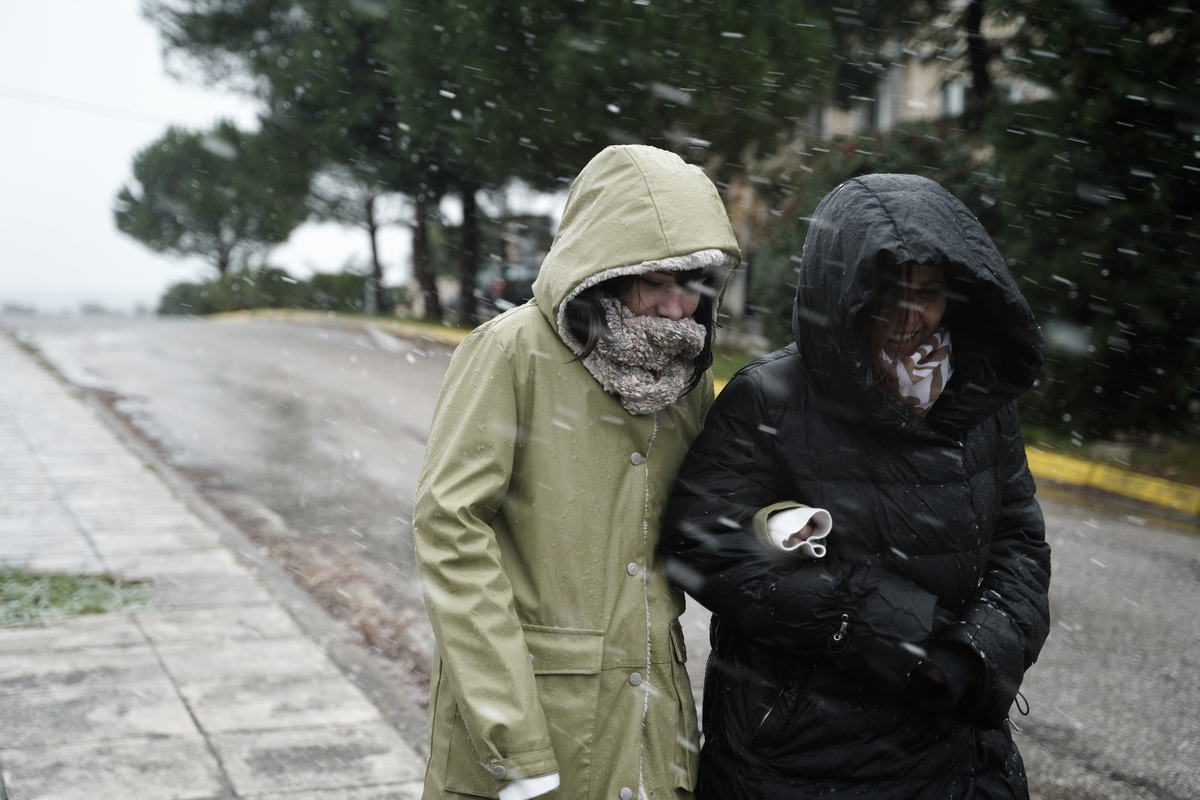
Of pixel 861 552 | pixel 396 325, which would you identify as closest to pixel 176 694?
pixel 861 552

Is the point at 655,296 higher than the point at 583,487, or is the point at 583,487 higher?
the point at 655,296

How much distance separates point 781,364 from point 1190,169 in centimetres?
842

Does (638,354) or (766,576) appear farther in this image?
(638,354)

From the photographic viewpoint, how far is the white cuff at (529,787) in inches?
71.5

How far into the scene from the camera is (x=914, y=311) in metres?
1.95

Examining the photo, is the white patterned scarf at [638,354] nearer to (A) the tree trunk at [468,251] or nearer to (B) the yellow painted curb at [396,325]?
(B) the yellow painted curb at [396,325]

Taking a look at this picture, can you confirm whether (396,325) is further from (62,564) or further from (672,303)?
(672,303)

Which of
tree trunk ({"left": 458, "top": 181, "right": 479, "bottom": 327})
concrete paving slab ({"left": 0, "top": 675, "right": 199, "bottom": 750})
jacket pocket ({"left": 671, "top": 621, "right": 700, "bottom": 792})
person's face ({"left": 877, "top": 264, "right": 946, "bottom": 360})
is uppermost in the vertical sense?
person's face ({"left": 877, "top": 264, "right": 946, "bottom": 360})

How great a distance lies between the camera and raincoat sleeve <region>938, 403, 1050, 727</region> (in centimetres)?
188

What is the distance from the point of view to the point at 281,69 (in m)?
22.0

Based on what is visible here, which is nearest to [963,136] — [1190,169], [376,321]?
[1190,169]

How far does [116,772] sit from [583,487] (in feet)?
7.74

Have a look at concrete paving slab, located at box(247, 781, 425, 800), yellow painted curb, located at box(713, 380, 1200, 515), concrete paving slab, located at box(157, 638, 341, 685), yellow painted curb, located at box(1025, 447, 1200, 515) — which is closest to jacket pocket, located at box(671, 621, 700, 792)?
concrete paving slab, located at box(247, 781, 425, 800)

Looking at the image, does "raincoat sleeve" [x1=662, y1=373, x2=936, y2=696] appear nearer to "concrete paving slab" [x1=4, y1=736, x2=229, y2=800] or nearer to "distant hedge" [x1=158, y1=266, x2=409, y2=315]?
"concrete paving slab" [x1=4, y1=736, x2=229, y2=800]
